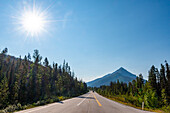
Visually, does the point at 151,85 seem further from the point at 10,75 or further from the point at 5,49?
the point at 5,49

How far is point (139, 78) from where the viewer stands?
5772 cm

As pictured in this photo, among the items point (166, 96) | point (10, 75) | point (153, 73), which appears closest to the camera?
point (166, 96)

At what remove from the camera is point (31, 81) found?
35.6 metres

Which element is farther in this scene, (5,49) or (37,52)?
(5,49)

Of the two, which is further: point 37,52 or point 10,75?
point 10,75

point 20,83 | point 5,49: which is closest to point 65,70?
point 5,49

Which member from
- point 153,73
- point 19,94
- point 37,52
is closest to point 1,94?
point 19,94

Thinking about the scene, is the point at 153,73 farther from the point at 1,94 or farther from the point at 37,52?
the point at 1,94

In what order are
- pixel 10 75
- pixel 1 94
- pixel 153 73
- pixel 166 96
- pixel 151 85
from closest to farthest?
pixel 1 94, pixel 166 96, pixel 151 85, pixel 153 73, pixel 10 75

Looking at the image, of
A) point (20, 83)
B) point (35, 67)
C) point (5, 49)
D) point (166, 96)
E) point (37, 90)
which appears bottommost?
point (166, 96)

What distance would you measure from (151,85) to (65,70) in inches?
1791

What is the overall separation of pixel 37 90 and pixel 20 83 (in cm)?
646

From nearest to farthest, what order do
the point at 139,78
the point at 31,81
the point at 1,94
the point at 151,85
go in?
the point at 1,94 → the point at 31,81 → the point at 151,85 → the point at 139,78

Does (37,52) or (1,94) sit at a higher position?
(37,52)
